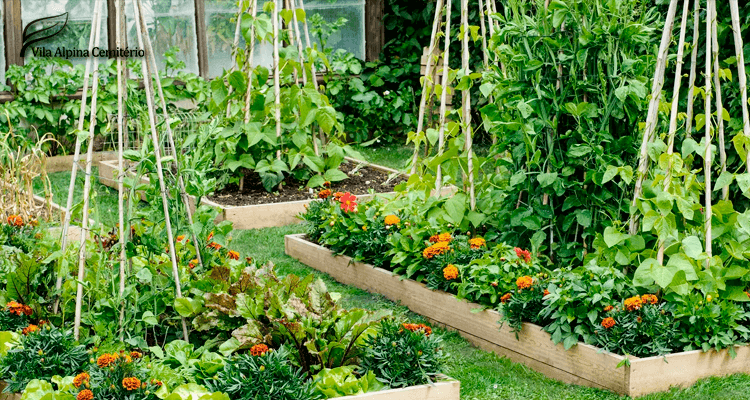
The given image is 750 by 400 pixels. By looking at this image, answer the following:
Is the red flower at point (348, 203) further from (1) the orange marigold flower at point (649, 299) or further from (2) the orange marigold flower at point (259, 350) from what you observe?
(2) the orange marigold flower at point (259, 350)

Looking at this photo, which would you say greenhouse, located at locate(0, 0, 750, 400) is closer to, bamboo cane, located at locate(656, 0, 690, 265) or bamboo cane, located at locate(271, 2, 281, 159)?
bamboo cane, located at locate(656, 0, 690, 265)

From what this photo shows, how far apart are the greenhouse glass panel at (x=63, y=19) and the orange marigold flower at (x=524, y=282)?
576cm

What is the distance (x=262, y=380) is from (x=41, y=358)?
84cm

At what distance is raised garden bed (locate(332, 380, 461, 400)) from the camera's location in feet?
9.83

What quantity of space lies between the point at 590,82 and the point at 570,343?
1.30m

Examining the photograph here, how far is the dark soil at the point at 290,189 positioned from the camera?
21.4 ft

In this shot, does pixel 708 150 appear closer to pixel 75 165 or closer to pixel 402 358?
pixel 402 358

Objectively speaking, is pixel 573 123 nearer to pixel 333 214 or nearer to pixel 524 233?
pixel 524 233

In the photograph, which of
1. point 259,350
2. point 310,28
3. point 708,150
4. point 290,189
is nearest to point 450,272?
point 708,150

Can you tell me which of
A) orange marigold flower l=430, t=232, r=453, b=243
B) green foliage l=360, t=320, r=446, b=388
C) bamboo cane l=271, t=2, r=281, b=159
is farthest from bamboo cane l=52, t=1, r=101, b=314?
bamboo cane l=271, t=2, r=281, b=159

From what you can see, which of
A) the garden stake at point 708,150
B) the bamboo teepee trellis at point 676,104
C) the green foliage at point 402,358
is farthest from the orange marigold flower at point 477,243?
the green foliage at point 402,358

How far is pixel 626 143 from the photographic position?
4023 millimetres

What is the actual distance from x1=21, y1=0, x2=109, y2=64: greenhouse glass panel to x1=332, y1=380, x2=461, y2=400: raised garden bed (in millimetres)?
6159

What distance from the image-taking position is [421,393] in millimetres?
3092
